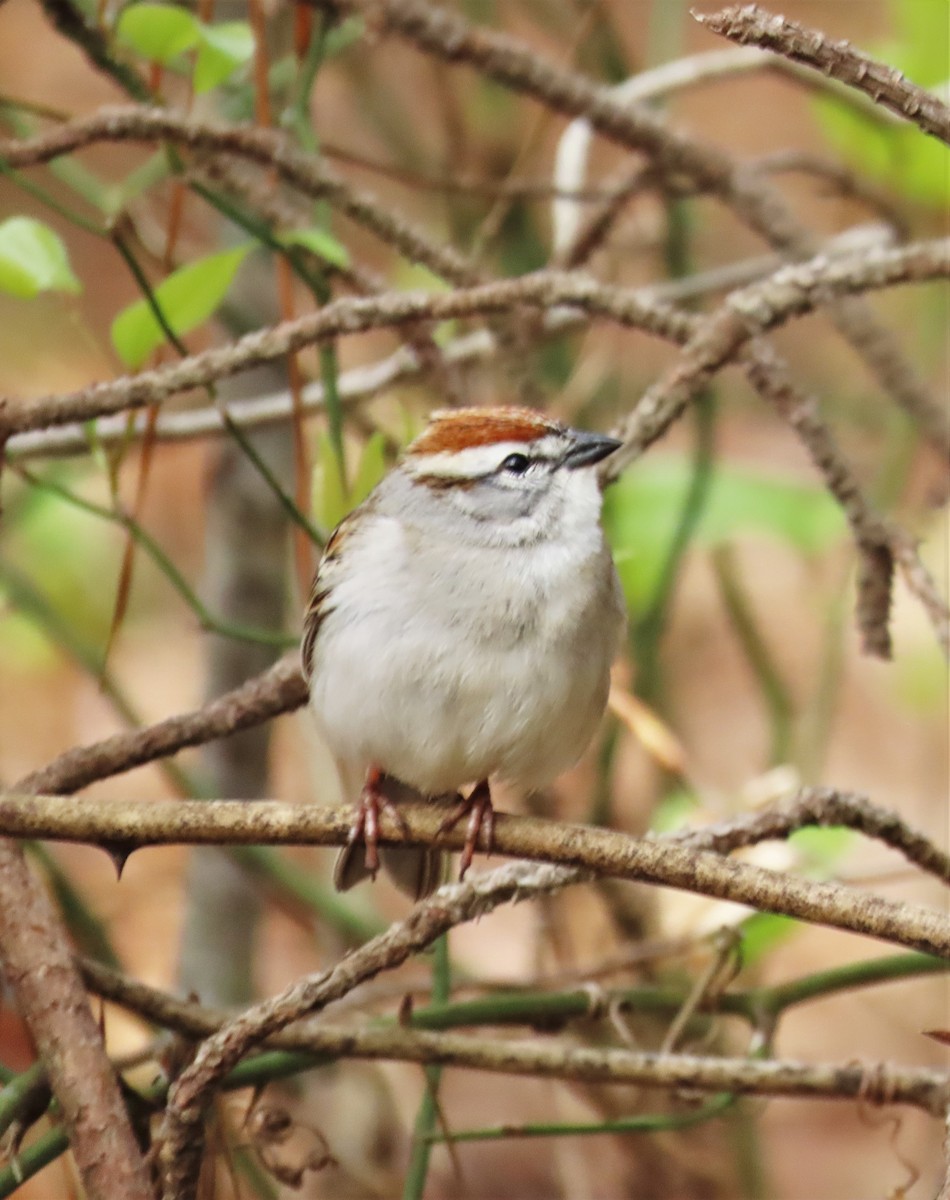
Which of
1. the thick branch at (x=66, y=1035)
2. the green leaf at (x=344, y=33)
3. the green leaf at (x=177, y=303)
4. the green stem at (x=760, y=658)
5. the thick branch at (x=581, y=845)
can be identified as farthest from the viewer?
the green stem at (x=760, y=658)

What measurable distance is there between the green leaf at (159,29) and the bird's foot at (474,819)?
91 centimetres

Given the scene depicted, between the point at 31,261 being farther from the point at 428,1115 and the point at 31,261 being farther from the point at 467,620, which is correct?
the point at 428,1115

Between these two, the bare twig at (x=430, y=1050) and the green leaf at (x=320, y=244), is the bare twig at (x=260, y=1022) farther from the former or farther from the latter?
the green leaf at (x=320, y=244)

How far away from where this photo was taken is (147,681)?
514cm

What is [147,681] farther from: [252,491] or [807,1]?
[807,1]

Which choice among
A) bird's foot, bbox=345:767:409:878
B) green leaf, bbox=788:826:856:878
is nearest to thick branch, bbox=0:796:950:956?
bird's foot, bbox=345:767:409:878

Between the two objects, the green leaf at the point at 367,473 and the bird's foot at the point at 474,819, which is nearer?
the bird's foot at the point at 474,819

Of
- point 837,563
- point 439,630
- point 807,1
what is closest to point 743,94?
point 807,1

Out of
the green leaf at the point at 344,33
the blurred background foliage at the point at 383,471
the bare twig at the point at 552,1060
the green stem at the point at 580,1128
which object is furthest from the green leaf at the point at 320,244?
the green stem at the point at 580,1128

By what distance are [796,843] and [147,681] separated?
3.23m

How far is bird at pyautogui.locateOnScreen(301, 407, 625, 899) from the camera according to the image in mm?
1579

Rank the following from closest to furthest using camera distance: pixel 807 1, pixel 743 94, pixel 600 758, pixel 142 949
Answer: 1. pixel 600 758
2. pixel 142 949
3. pixel 807 1
4. pixel 743 94

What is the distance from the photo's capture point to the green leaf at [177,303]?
65.0 inches

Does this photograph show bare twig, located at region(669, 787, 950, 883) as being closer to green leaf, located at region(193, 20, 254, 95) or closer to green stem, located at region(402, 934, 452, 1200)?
green stem, located at region(402, 934, 452, 1200)
